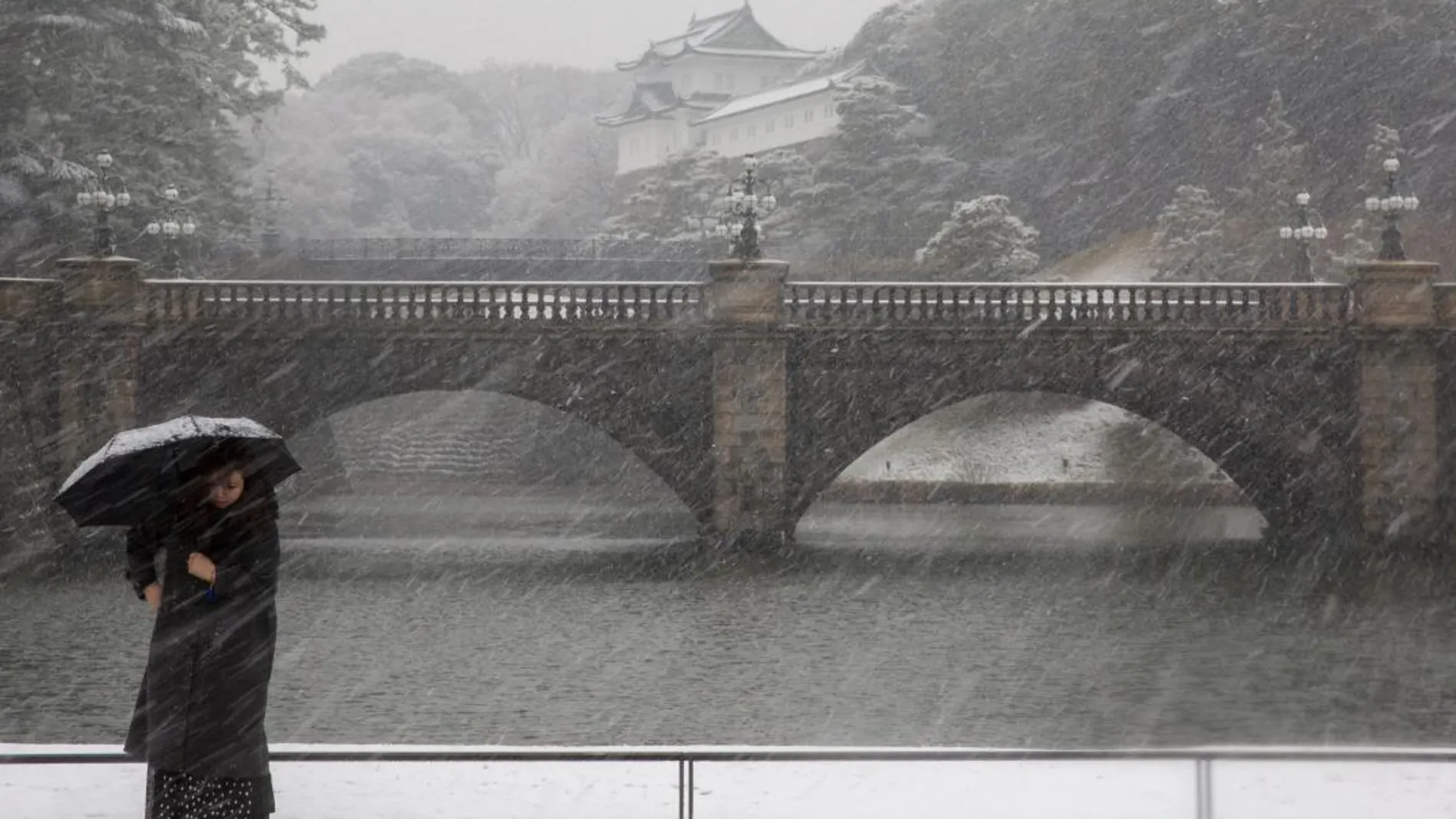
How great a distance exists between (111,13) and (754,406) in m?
18.1

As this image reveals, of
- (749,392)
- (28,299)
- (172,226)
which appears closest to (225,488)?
(749,392)

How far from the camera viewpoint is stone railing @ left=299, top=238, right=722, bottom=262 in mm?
62844

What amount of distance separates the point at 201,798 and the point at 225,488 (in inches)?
45.3

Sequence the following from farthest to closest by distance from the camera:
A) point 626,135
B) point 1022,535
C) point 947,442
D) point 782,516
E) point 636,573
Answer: point 626,135, point 947,442, point 1022,535, point 782,516, point 636,573

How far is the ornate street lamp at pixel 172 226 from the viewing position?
130 feet

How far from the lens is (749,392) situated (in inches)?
1362

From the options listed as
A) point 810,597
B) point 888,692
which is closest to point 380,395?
point 810,597

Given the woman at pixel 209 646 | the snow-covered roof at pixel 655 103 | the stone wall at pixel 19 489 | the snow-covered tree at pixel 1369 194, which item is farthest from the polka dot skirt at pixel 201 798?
the snow-covered roof at pixel 655 103

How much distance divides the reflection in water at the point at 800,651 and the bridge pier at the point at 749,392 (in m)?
1.60

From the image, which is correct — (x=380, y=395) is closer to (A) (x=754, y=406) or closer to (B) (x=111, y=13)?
(A) (x=754, y=406)

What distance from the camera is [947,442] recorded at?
5072cm

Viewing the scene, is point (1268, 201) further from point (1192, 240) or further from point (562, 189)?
point (562, 189)

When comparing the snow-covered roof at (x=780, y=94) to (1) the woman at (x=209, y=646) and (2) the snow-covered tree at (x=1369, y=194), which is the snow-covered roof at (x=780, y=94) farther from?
(1) the woman at (x=209, y=646)

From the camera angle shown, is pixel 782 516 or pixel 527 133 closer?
pixel 782 516
